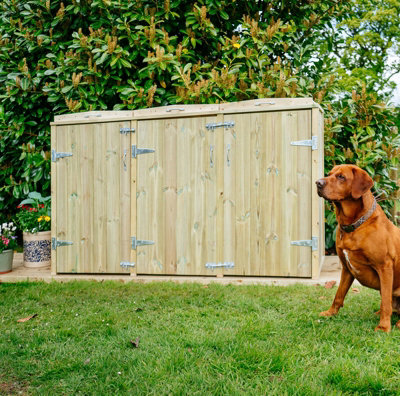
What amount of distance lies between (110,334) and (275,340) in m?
1.15

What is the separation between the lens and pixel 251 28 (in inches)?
231

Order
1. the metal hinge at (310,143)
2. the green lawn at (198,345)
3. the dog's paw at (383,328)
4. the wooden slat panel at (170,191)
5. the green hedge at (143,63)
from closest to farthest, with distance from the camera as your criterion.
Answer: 1. the green lawn at (198,345)
2. the dog's paw at (383,328)
3. the metal hinge at (310,143)
4. the wooden slat panel at (170,191)
5. the green hedge at (143,63)

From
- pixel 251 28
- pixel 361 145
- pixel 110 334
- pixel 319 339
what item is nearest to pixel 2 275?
pixel 110 334

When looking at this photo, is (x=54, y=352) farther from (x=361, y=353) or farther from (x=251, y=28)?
(x=251, y=28)

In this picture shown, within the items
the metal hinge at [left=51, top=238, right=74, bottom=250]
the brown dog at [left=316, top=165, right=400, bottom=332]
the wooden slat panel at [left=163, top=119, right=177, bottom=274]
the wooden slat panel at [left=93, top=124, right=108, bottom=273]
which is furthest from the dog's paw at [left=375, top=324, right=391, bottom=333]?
the metal hinge at [left=51, top=238, right=74, bottom=250]

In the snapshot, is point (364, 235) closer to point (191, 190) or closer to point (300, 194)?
point (300, 194)

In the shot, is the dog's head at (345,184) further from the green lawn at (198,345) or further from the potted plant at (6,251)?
the potted plant at (6,251)

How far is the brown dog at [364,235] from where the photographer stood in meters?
3.01

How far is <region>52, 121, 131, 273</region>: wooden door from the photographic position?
5.04 m

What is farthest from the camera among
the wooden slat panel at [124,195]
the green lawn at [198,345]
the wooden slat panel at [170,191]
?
the wooden slat panel at [124,195]

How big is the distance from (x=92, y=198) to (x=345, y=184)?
3.13 metres

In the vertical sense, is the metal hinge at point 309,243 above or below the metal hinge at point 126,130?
below

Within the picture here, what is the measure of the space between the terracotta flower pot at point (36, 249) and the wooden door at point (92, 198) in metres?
0.46

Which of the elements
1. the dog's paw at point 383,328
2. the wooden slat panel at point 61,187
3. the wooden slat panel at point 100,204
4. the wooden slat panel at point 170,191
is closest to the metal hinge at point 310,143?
the wooden slat panel at point 170,191
